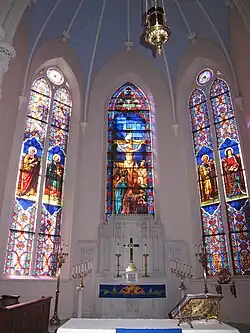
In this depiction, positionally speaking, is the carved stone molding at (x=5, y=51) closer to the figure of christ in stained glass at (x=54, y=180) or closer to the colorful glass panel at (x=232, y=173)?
the figure of christ in stained glass at (x=54, y=180)

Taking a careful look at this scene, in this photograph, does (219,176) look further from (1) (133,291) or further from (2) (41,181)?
(2) (41,181)

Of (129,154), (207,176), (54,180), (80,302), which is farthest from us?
(129,154)

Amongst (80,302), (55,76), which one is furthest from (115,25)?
(80,302)

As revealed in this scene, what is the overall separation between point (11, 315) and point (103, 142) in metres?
6.77

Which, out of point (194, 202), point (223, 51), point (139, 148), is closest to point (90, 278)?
point (194, 202)

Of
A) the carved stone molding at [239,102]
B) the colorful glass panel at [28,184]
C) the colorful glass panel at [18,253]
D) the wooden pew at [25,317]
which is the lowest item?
the wooden pew at [25,317]

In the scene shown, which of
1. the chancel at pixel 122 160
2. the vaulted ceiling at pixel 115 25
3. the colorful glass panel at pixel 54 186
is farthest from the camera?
the vaulted ceiling at pixel 115 25

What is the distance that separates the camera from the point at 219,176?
975 centimetres

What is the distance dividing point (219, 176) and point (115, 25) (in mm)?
6623

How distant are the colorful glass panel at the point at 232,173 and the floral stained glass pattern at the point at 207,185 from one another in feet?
0.95

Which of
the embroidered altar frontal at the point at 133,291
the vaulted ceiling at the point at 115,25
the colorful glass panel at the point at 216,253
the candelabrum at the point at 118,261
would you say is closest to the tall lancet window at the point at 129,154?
the candelabrum at the point at 118,261

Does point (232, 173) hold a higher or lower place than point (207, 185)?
higher

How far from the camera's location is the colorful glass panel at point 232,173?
8.65 meters

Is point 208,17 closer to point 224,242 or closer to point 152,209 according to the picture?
point 152,209
